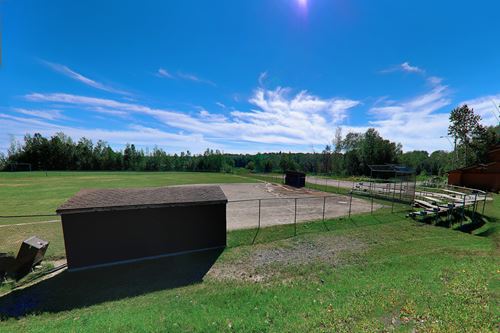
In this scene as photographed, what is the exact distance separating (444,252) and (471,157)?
170ft

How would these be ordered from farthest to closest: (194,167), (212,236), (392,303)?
(194,167), (212,236), (392,303)

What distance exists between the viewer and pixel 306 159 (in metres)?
96.2

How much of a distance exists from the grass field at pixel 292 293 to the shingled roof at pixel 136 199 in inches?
90.1

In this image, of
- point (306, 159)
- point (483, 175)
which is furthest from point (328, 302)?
point (306, 159)

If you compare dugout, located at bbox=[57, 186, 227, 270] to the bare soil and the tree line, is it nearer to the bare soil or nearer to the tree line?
the bare soil

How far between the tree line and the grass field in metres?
49.0

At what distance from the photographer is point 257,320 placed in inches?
180

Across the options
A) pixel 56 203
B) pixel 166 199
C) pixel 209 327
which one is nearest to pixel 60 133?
pixel 56 203

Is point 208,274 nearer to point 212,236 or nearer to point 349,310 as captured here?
point 212,236

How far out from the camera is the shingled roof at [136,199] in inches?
305

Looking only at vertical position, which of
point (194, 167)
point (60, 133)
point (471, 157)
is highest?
point (60, 133)

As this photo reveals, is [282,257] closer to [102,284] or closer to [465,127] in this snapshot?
[102,284]

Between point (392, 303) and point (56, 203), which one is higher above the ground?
point (392, 303)

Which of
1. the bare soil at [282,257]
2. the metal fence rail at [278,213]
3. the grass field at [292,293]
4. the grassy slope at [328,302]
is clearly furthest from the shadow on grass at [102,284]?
the metal fence rail at [278,213]
